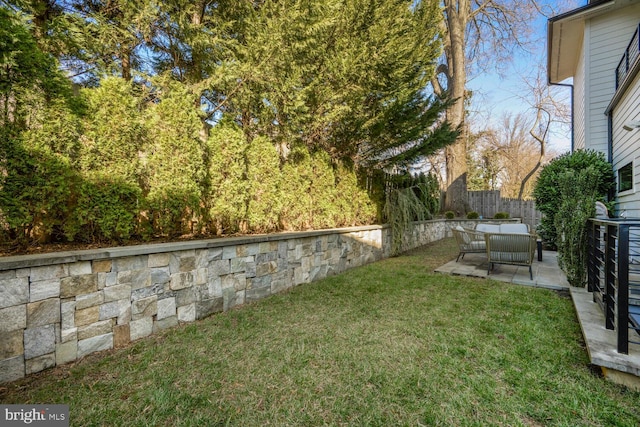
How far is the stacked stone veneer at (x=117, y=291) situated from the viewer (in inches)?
78.9

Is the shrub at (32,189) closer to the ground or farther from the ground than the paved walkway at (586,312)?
farther from the ground

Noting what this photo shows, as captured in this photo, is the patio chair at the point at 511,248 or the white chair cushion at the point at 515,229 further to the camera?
the white chair cushion at the point at 515,229

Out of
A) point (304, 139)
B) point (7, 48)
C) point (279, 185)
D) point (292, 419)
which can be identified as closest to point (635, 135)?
point (304, 139)

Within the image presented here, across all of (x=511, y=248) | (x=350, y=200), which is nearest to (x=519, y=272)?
(x=511, y=248)

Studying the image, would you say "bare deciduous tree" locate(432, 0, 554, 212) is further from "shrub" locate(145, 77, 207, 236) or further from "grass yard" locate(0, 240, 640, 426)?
"shrub" locate(145, 77, 207, 236)

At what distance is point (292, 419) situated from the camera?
1659 millimetres

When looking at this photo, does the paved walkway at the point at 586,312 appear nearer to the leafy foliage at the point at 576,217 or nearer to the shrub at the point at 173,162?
the leafy foliage at the point at 576,217

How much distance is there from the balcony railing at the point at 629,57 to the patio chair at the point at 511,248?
3.79 m

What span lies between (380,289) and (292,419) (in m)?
2.80

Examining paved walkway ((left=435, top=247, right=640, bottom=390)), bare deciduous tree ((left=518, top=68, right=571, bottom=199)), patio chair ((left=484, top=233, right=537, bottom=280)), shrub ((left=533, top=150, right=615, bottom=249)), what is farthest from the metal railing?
bare deciduous tree ((left=518, top=68, right=571, bottom=199))

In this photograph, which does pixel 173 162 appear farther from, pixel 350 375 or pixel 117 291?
pixel 350 375

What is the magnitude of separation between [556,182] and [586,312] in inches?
203

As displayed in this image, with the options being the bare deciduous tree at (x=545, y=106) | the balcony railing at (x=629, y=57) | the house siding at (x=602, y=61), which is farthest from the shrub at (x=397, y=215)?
the bare deciduous tree at (x=545, y=106)

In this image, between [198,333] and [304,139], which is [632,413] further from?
[304,139]
